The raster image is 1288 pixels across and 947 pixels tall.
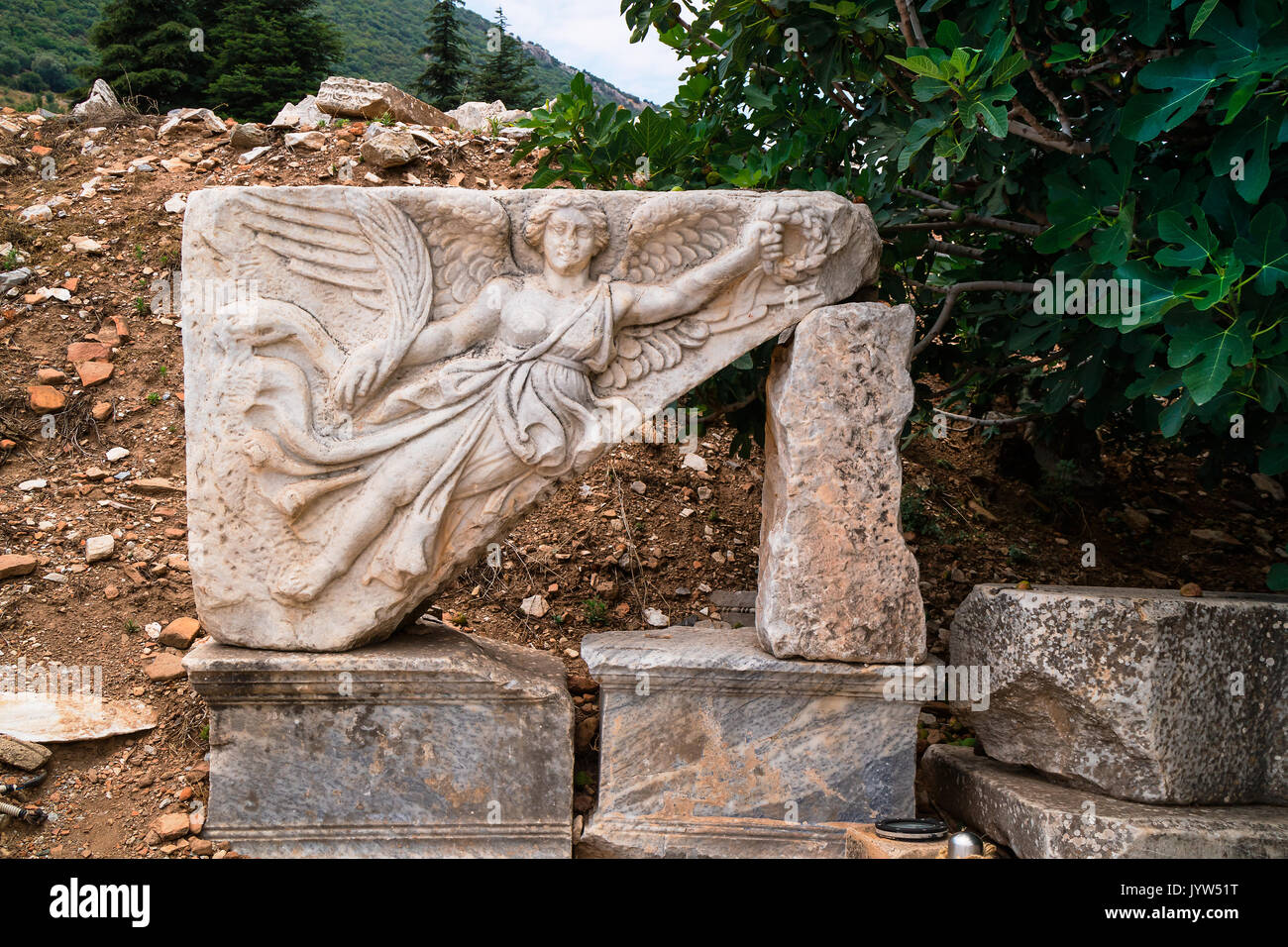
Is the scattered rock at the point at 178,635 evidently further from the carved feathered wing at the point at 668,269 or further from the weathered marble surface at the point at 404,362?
the carved feathered wing at the point at 668,269

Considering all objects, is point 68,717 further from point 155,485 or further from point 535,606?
point 535,606

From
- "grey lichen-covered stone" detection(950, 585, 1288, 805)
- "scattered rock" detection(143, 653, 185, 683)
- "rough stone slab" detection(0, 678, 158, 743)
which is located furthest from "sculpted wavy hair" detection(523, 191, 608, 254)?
"rough stone slab" detection(0, 678, 158, 743)

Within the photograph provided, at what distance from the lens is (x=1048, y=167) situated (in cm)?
360

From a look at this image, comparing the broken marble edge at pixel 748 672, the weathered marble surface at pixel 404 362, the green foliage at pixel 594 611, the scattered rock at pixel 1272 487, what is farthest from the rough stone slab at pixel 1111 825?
the scattered rock at pixel 1272 487

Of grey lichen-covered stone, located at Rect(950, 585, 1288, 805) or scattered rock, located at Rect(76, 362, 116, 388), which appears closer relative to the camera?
grey lichen-covered stone, located at Rect(950, 585, 1288, 805)

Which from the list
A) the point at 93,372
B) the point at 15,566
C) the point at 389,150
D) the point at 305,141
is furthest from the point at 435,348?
the point at 305,141

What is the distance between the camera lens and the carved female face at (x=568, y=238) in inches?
121

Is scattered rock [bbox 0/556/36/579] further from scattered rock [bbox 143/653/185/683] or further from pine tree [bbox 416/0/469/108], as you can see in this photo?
pine tree [bbox 416/0/469/108]

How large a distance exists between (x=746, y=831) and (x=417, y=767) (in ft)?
3.31

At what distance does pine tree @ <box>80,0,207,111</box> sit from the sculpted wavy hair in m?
6.82

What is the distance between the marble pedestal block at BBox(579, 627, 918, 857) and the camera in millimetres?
3111

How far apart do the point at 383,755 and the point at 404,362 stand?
1.16 m

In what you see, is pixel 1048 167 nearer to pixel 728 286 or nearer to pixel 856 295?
pixel 856 295

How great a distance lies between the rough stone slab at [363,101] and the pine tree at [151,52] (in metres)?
3.15
